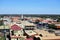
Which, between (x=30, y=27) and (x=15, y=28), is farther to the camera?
(x=30, y=27)

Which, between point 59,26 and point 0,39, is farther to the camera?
point 59,26

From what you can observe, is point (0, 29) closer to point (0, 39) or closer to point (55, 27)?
point (0, 39)

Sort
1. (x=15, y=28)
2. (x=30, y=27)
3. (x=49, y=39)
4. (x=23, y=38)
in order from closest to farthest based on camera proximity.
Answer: (x=49, y=39) < (x=23, y=38) < (x=15, y=28) < (x=30, y=27)

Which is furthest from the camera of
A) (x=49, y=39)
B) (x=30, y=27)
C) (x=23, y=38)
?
(x=30, y=27)

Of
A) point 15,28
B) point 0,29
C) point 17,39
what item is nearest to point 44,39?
point 17,39

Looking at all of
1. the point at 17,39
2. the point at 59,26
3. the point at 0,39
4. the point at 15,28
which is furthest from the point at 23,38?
the point at 59,26

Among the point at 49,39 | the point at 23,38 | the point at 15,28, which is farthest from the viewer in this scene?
the point at 15,28

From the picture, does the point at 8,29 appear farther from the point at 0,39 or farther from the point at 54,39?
the point at 54,39

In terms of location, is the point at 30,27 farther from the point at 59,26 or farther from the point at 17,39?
the point at 17,39
